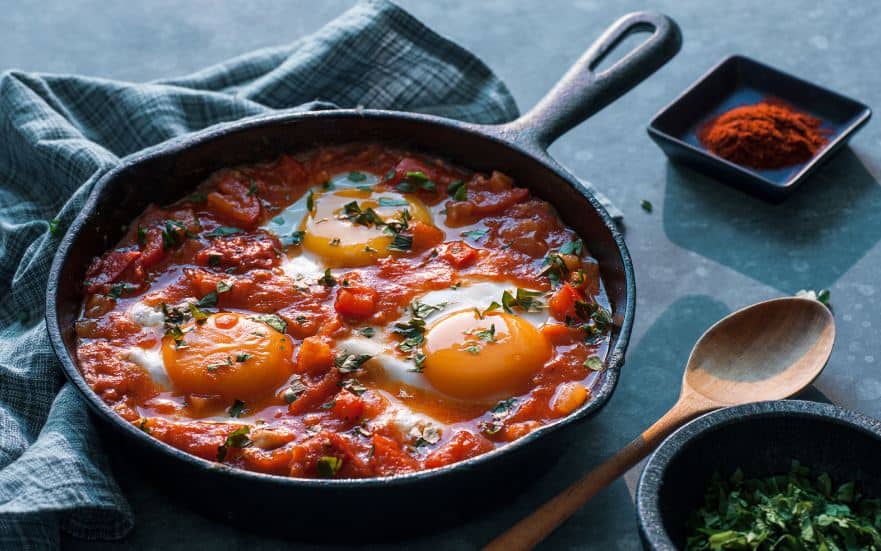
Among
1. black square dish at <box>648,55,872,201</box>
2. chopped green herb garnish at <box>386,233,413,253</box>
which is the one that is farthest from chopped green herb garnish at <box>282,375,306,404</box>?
black square dish at <box>648,55,872,201</box>

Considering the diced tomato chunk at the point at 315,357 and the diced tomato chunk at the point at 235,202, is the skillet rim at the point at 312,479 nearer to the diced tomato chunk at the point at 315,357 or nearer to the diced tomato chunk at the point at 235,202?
the diced tomato chunk at the point at 235,202

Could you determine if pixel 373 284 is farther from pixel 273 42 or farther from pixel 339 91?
pixel 273 42

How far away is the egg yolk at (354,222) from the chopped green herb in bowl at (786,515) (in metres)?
1.61

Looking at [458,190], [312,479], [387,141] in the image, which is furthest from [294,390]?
[387,141]

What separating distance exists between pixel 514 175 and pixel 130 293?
165cm

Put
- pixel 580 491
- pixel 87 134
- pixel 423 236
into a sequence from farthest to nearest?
pixel 87 134
pixel 423 236
pixel 580 491

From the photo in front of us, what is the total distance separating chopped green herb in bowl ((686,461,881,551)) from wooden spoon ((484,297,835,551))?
334 mm

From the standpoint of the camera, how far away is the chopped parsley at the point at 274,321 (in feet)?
13.0

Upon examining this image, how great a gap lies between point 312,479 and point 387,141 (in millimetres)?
1965

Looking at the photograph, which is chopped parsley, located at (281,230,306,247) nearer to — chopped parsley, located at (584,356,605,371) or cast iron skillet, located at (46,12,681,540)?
cast iron skillet, located at (46,12,681,540)

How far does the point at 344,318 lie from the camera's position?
4004 millimetres

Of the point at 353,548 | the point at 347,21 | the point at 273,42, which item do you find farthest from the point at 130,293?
the point at 273,42

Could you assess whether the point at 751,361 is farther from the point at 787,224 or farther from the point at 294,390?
the point at 294,390

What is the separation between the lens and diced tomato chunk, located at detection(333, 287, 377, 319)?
13.1ft
